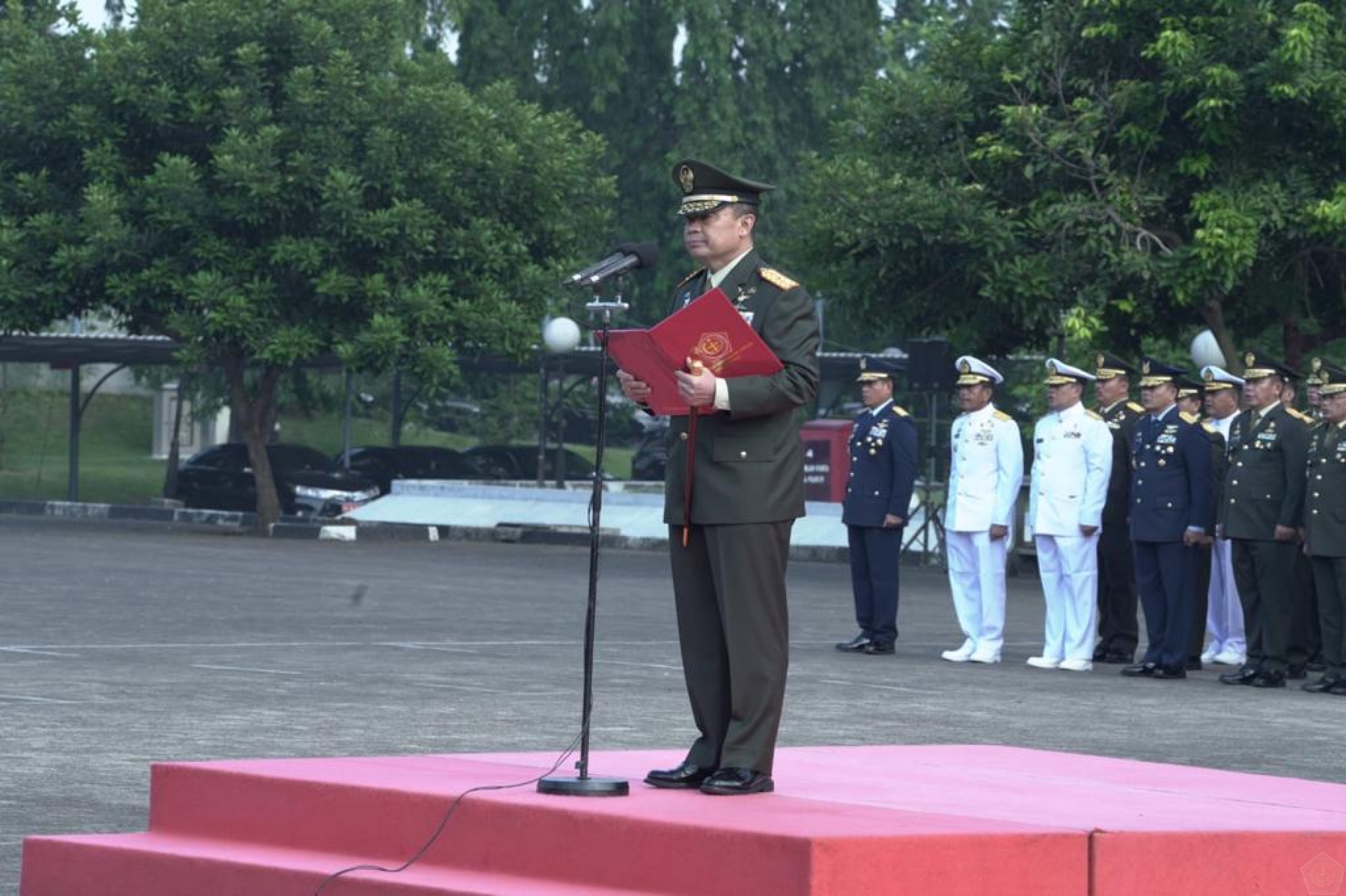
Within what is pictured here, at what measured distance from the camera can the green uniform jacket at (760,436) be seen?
22.8 feet

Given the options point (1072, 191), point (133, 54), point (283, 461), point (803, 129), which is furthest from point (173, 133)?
point (803, 129)

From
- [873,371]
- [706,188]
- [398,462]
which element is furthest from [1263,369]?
[398,462]

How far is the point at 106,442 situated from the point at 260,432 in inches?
646

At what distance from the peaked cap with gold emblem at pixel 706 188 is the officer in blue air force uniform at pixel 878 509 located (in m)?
9.62

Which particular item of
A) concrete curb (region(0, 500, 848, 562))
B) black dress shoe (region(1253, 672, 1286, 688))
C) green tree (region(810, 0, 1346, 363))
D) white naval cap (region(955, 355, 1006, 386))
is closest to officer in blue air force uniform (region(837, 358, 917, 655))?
white naval cap (region(955, 355, 1006, 386))

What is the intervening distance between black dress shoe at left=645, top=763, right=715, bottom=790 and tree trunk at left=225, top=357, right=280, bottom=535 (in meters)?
25.9

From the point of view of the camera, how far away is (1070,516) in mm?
15969

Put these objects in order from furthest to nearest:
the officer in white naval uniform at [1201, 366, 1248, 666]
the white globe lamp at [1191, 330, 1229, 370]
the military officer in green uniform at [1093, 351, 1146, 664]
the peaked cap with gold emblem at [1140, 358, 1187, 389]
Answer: the white globe lamp at [1191, 330, 1229, 370] → the military officer in green uniform at [1093, 351, 1146, 664] → the officer in white naval uniform at [1201, 366, 1248, 666] → the peaked cap with gold emblem at [1140, 358, 1187, 389]

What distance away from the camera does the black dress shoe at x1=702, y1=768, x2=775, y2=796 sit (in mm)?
6836

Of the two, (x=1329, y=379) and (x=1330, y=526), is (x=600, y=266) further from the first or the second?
(x=1329, y=379)

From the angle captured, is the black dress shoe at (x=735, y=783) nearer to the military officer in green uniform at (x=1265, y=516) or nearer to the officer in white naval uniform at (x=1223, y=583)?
the military officer in green uniform at (x=1265, y=516)

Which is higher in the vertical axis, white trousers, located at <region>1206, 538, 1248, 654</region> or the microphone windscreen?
the microphone windscreen

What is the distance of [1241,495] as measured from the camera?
15453 millimetres

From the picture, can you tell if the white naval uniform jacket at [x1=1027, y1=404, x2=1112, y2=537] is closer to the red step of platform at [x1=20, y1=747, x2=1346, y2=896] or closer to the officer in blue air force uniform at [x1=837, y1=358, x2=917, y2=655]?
the officer in blue air force uniform at [x1=837, y1=358, x2=917, y2=655]
